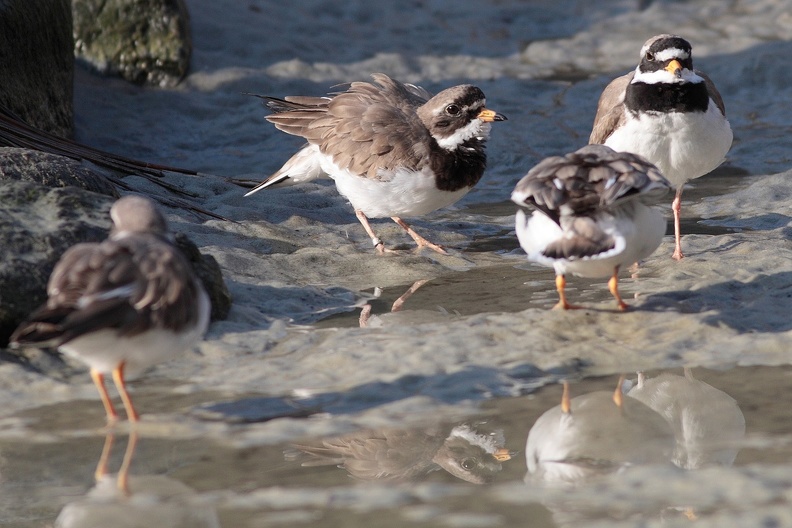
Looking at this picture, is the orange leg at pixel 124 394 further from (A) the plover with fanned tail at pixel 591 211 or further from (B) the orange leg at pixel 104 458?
(A) the plover with fanned tail at pixel 591 211

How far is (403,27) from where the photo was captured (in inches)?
587

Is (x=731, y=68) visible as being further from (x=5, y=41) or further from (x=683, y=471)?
(x=683, y=471)

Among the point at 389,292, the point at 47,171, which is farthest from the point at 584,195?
the point at 47,171

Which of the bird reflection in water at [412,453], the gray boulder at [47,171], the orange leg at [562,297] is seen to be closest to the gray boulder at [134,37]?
the gray boulder at [47,171]

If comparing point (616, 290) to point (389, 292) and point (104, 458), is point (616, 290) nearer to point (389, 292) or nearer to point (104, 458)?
point (389, 292)

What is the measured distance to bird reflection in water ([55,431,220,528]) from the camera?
159 inches

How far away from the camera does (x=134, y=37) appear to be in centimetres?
1227

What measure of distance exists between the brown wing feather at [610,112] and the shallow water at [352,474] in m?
3.03

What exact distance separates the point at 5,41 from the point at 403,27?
6654mm

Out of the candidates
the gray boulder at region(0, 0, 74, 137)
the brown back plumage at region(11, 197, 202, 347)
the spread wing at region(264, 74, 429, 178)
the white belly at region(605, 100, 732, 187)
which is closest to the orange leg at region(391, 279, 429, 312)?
the spread wing at region(264, 74, 429, 178)

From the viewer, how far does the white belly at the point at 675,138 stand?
743cm

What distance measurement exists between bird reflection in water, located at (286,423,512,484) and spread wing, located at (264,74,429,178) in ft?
10.9

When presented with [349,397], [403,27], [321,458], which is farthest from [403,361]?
[403,27]

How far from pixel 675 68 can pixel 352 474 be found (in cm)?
427
